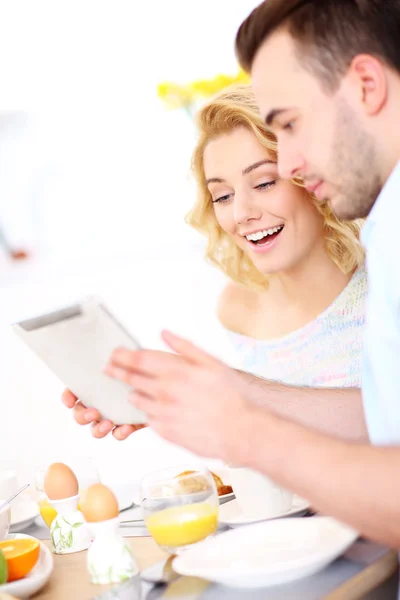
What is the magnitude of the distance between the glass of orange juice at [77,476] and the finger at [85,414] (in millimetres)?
82

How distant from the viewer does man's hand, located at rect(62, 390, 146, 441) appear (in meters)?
1.42

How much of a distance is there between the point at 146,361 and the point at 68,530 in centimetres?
42

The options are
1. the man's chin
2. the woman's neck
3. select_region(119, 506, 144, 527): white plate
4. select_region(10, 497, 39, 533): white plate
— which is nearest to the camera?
the man's chin

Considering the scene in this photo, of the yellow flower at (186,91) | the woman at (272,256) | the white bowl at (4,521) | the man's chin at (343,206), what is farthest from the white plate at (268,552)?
the yellow flower at (186,91)

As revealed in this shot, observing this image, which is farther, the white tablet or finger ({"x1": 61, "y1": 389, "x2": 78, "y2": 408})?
finger ({"x1": 61, "y1": 389, "x2": 78, "y2": 408})

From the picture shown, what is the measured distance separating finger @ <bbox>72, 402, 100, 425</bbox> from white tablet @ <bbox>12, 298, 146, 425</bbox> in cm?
1

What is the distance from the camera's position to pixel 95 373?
1.28 metres

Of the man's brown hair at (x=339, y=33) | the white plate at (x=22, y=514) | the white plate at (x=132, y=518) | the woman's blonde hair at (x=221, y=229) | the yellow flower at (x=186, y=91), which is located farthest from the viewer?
the yellow flower at (x=186, y=91)

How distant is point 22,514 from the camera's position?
156cm

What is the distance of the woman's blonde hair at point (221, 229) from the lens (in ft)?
6.07

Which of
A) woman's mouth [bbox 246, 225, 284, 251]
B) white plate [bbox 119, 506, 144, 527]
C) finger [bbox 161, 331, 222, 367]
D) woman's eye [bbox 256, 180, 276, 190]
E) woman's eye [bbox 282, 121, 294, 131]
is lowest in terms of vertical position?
white plate [bbox 119, 506, 144, 527]

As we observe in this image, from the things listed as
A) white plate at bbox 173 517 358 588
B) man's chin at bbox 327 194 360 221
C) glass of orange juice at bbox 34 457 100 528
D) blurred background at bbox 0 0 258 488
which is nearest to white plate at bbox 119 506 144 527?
glass of orange juice at bbox 34 457 100 528

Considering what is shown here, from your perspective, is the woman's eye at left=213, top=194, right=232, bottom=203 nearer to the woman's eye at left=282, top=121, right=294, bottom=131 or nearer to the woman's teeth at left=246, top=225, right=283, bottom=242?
the woman's teeth at left=246, top=225, right=283, bottom=242

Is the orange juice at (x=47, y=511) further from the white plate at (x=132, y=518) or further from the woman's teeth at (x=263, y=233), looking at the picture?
the woman's teeth at (x=263, y=233)
